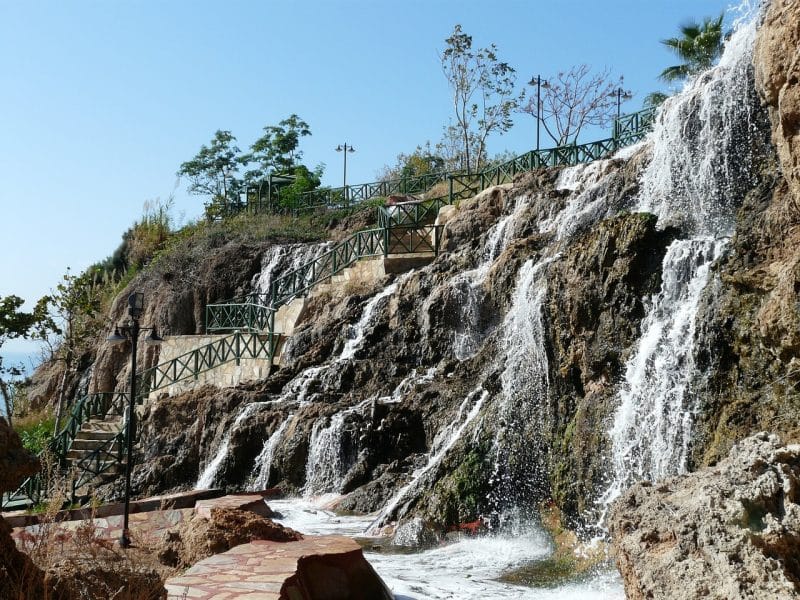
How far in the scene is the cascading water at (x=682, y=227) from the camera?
1001 centimetres

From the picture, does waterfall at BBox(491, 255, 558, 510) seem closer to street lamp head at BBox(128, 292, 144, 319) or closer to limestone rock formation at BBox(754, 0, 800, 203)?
limestone rock formation at BBox(754, 0, 800, 203)

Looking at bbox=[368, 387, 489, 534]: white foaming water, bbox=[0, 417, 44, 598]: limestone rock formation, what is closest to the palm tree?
bbox=[368, 387, 489, 534]: white foaming water

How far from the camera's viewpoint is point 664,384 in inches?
404

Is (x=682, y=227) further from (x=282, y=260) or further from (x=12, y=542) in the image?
(x=282, y=260)

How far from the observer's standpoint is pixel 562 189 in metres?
18.9

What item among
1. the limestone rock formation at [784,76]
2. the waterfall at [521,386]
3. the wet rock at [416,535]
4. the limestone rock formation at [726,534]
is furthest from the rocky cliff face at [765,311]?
the wet rock at [416,535]

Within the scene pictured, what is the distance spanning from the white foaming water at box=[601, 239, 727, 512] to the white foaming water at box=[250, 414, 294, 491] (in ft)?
23.7

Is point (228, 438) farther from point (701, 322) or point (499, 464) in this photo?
point (701, 322)

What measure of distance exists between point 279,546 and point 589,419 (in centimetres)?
510

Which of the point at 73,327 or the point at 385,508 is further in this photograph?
the point at 73,327

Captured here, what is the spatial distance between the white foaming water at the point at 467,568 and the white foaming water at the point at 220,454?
423 centimetres

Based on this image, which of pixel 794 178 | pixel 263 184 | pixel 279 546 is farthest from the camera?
pixel 263 184

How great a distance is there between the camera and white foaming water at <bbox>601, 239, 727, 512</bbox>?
9.84 metres

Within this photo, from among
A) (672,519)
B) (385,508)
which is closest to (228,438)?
(385,508)
